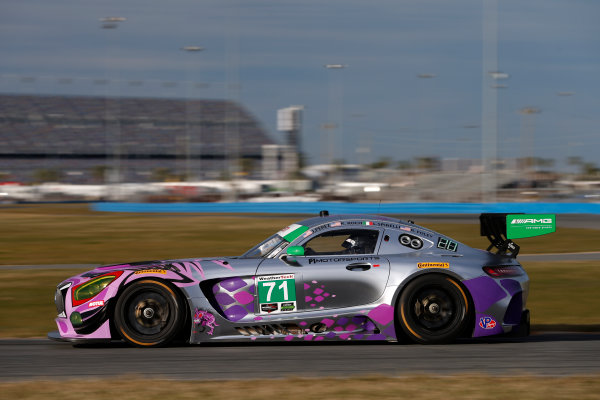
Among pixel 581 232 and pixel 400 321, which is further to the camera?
pixel 581 232

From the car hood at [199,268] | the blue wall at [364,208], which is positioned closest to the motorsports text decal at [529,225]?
the car hood at [199,268]

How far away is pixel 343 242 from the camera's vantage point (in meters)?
Result: 7.94

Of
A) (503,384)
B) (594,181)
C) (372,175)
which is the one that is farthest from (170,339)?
(372,175)

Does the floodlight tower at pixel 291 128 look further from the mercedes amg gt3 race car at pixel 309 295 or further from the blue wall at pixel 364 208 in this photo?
the mercedes amg gt3 race car at pixel 309 295

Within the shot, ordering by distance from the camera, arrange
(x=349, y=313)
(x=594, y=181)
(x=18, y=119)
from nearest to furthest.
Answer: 1. (x=349, y=313)
2. (x=594, y=181)
3. (x=18, y=119)

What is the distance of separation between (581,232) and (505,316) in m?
20.2

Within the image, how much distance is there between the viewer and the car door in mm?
7527

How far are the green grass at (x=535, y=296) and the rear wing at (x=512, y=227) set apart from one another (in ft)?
6.53

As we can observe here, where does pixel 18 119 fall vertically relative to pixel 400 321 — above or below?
above

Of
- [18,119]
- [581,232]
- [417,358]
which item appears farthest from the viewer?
[18,119]

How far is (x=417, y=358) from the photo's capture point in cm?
702

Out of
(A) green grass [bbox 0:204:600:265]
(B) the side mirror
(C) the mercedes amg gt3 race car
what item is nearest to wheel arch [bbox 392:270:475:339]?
(C) the mercedes amg gt3 race car

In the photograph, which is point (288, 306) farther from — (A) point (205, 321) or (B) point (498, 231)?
(B) point (498, 231)

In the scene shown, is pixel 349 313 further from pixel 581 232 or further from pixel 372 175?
pixel 372 175
